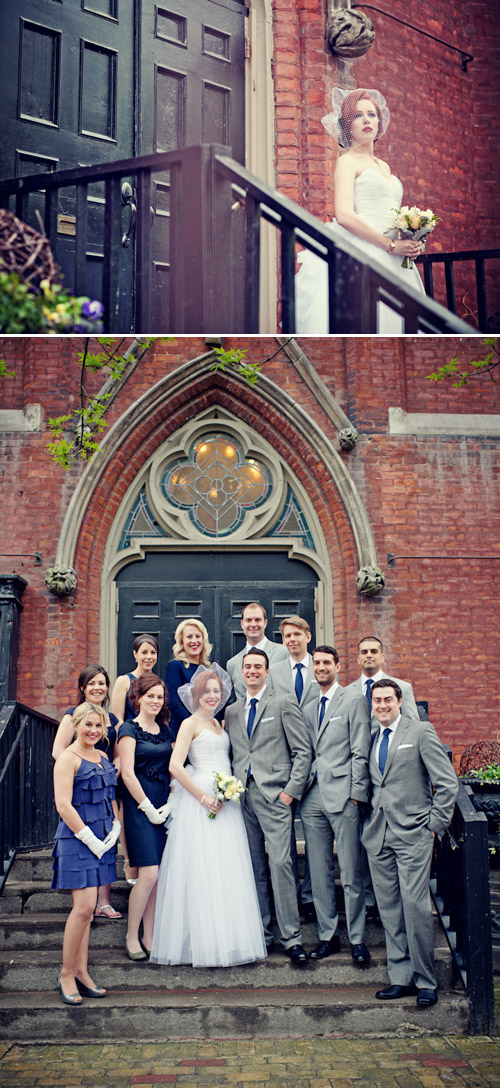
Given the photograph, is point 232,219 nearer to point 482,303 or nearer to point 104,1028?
point 482,303

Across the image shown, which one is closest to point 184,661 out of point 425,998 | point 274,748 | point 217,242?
point 274,748

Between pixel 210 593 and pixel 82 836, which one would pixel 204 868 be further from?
pixel 210 593

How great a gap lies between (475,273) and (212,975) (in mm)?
5095

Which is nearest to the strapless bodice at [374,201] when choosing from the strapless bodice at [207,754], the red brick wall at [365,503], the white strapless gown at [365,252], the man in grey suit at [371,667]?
the white strapless gown at [365,252]

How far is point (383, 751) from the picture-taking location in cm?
521

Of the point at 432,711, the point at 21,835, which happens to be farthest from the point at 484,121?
the point at 21,835

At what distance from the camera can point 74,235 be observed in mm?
6773

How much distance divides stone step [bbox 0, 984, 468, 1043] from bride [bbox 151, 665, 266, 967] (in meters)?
0.27

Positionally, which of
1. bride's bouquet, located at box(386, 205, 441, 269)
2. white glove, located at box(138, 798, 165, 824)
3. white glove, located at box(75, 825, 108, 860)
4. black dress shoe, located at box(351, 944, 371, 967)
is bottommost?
black dress shoe, located at box(351, 944, 371, 967)

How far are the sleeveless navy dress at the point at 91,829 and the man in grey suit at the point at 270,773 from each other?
2.54 ft

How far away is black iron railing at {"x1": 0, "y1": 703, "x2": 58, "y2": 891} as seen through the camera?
6016 mm

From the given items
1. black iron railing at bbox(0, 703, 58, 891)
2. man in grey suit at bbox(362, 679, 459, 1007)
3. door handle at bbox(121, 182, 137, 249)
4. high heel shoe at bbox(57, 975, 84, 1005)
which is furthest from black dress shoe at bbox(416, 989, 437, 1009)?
door handle at bbox(121, 182, 137, 249)

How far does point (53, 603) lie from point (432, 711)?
10.8 feet

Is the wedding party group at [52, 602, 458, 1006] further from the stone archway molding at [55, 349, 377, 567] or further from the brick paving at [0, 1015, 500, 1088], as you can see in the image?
the stone archway molding at [55, 349, 377, 567]
